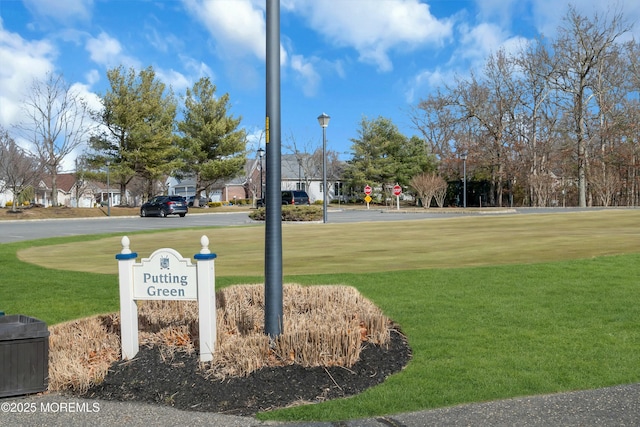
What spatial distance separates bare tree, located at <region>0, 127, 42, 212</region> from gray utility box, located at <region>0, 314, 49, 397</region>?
144 ft

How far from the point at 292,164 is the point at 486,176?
108ft

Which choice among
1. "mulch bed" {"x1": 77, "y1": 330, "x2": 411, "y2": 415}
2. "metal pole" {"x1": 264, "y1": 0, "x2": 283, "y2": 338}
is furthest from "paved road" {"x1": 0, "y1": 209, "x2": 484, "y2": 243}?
"metal pole" {"x1": 264, "y1": 0, "x2": 283, "y2": 338}

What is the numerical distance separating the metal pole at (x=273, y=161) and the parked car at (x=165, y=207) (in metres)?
38.9

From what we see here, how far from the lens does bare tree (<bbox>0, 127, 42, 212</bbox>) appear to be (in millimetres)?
44438

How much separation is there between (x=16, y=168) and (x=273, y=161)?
148ft

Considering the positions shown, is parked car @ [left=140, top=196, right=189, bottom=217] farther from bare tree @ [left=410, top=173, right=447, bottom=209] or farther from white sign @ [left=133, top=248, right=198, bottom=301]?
white sign @ [left=133, top=248, right=198, bottom=301]

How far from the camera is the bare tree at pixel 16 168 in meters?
44.4

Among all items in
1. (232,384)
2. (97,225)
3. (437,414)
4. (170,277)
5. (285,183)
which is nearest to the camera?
(437,414)

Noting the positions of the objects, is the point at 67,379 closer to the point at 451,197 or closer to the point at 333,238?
the point at 333,238

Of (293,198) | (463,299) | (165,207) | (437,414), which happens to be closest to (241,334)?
(437,414)

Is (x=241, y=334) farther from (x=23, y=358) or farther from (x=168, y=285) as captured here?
(x=23, y=358)

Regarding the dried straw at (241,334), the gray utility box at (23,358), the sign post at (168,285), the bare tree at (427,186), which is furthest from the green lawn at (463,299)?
the bare tree at (427,186)

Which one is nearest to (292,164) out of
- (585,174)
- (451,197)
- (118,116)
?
(451,197)

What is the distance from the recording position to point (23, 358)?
185 inches
